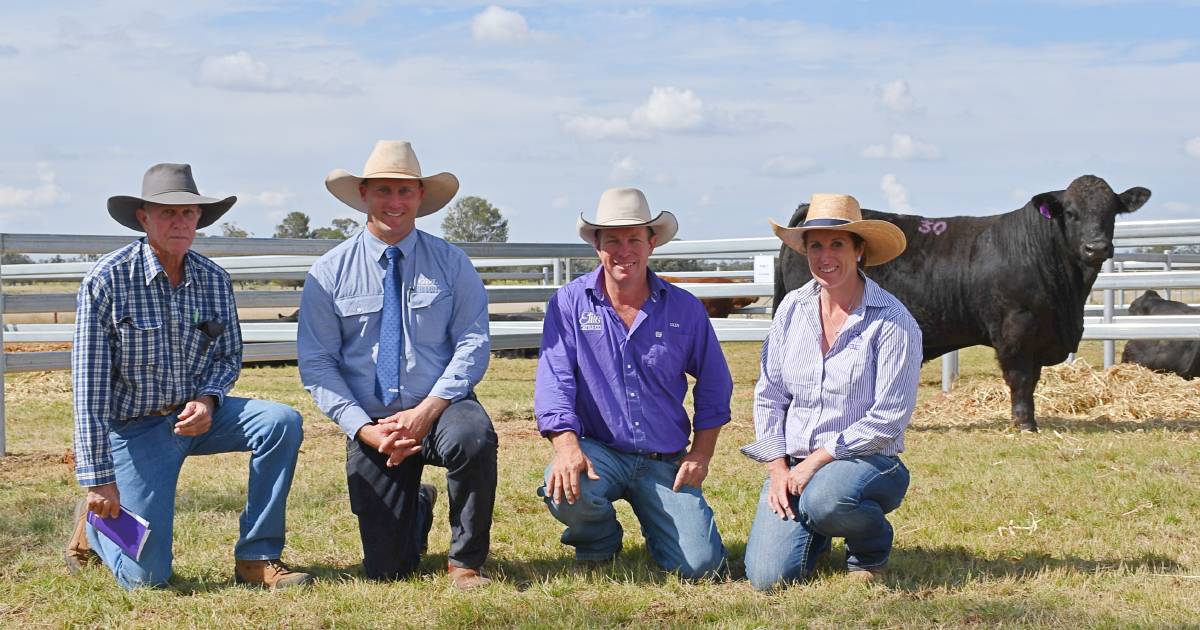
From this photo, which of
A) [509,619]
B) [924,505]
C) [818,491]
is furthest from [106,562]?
[924,505]

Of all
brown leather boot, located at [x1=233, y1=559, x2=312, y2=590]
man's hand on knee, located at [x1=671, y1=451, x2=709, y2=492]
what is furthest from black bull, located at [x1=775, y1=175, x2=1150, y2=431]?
brown leather boot, located at [x1=233, y1=559, x2=312, y2=590]

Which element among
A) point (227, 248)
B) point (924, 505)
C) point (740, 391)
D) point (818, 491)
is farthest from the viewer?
point (740, 391)

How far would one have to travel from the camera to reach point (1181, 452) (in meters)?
7.07

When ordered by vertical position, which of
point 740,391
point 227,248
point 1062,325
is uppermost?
point 227,248

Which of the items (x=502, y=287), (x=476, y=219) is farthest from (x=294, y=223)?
(x=502, y=287)

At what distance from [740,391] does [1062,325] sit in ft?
11.2

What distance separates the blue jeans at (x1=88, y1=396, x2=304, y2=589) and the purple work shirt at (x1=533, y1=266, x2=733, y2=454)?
3.22 ft

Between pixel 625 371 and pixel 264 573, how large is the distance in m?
1.53

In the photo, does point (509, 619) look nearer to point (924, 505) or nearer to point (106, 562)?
point (106, 562)

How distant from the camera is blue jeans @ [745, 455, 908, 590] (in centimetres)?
416

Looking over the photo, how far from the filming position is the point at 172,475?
14.3 ft

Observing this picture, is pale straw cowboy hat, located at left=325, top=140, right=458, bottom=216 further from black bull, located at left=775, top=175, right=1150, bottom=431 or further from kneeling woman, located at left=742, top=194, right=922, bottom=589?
black bull, located at left=775, top=175, right=1150, bottom=431

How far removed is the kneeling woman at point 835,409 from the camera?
13.8ft

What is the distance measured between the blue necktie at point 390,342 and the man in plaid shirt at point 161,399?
1.12ft
